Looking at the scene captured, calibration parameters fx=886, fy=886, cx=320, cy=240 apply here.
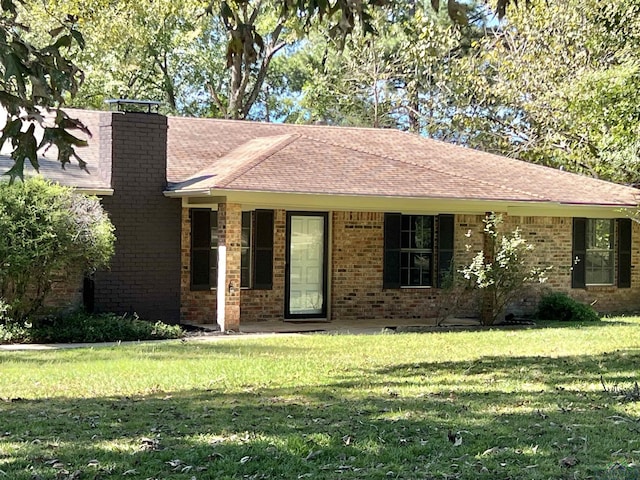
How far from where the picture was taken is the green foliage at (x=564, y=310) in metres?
18.2

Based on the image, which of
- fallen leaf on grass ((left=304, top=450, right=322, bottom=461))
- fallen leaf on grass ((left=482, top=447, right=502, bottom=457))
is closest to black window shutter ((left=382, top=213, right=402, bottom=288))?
fallen leaf on grass ((left=482, top=447, right=502, bottom=457))

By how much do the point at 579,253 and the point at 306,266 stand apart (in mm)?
6352

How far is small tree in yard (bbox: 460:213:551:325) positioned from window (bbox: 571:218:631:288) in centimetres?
316

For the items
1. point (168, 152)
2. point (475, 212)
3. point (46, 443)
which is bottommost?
point (46, 443)

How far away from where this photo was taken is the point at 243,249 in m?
17.0

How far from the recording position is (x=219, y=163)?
1716cm

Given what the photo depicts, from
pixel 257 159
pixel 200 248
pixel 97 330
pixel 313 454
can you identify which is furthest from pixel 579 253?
pixel 313 454

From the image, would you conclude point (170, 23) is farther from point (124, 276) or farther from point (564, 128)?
point (124, 276)

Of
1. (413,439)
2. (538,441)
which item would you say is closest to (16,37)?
(413,439)

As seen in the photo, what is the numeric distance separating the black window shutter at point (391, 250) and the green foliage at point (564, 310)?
10.6 feet

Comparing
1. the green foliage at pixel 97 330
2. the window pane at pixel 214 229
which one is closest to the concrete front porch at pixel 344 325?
the green foliage at pixel 97 330

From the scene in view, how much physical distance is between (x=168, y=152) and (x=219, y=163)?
4.77ft

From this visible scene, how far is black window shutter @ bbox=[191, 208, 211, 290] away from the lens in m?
16.7

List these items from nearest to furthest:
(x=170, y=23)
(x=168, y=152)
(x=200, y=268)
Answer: (x=200, y=268)
(x=168, y=152)
(x=170, y=23)
